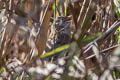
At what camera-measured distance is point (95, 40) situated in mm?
784

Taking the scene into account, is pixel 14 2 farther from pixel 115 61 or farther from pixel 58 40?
pixel 115 61

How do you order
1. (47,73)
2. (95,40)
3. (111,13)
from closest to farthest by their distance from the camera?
(47,73) → (95,40) → (111,13)

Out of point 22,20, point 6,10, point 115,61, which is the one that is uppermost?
point 6,10

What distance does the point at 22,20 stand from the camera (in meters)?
0.68

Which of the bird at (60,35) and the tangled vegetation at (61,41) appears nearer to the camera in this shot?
the tangled vegetation at (61,41)

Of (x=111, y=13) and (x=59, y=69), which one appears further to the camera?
(x=111, y=13)

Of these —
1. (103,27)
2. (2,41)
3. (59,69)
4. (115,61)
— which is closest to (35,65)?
(59,69)

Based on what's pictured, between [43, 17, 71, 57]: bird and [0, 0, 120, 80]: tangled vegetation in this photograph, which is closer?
[0, 0, 120, 80]: tangled vegetation

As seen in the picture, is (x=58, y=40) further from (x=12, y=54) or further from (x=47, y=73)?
(x=47, y=73)

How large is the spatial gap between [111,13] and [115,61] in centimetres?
69

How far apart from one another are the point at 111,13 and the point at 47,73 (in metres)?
0.56

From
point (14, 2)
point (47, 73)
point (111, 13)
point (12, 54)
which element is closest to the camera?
point (47, 73)

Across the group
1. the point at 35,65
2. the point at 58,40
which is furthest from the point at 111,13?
the point at 35,65

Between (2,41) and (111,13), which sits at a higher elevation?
(111,13)
